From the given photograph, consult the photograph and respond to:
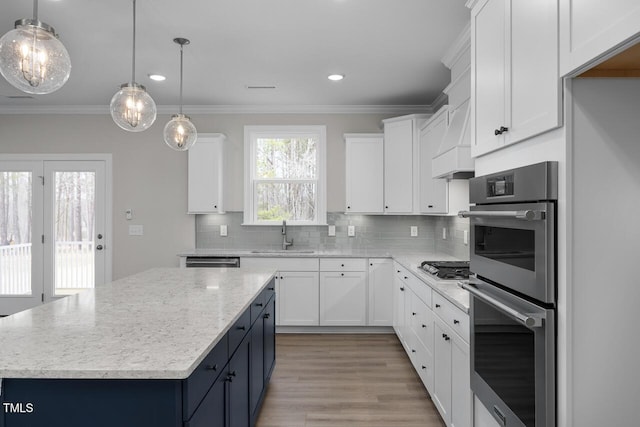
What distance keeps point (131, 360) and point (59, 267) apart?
467cm

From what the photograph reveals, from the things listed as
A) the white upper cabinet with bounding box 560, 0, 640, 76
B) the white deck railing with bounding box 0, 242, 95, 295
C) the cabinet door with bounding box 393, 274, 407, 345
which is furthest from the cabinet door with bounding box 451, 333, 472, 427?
the white deck railing with bounding box 0, 242, 95, 295

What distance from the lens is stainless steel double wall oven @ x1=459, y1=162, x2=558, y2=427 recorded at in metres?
1.29

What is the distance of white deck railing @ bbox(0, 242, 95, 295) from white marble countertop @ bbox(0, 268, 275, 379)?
2.93m

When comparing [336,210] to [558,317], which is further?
[336,210]

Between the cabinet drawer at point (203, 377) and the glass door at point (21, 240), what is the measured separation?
4528 millimetres

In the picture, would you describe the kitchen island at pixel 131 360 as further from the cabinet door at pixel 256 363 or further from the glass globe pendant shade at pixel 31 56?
the glass globe pendant shade at pixel 31 56

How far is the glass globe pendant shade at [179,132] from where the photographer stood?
10.5 ft

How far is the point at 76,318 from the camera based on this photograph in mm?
1869

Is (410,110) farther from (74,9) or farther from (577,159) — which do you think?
(577,159)

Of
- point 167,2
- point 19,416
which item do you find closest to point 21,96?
point 167,2

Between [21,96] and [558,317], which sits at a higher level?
[21,96]

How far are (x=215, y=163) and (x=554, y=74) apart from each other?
414 cm

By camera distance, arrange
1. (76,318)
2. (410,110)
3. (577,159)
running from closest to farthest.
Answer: (577,159) → (76,318) → (410,110)

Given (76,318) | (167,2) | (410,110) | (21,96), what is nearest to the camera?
(76,318)
